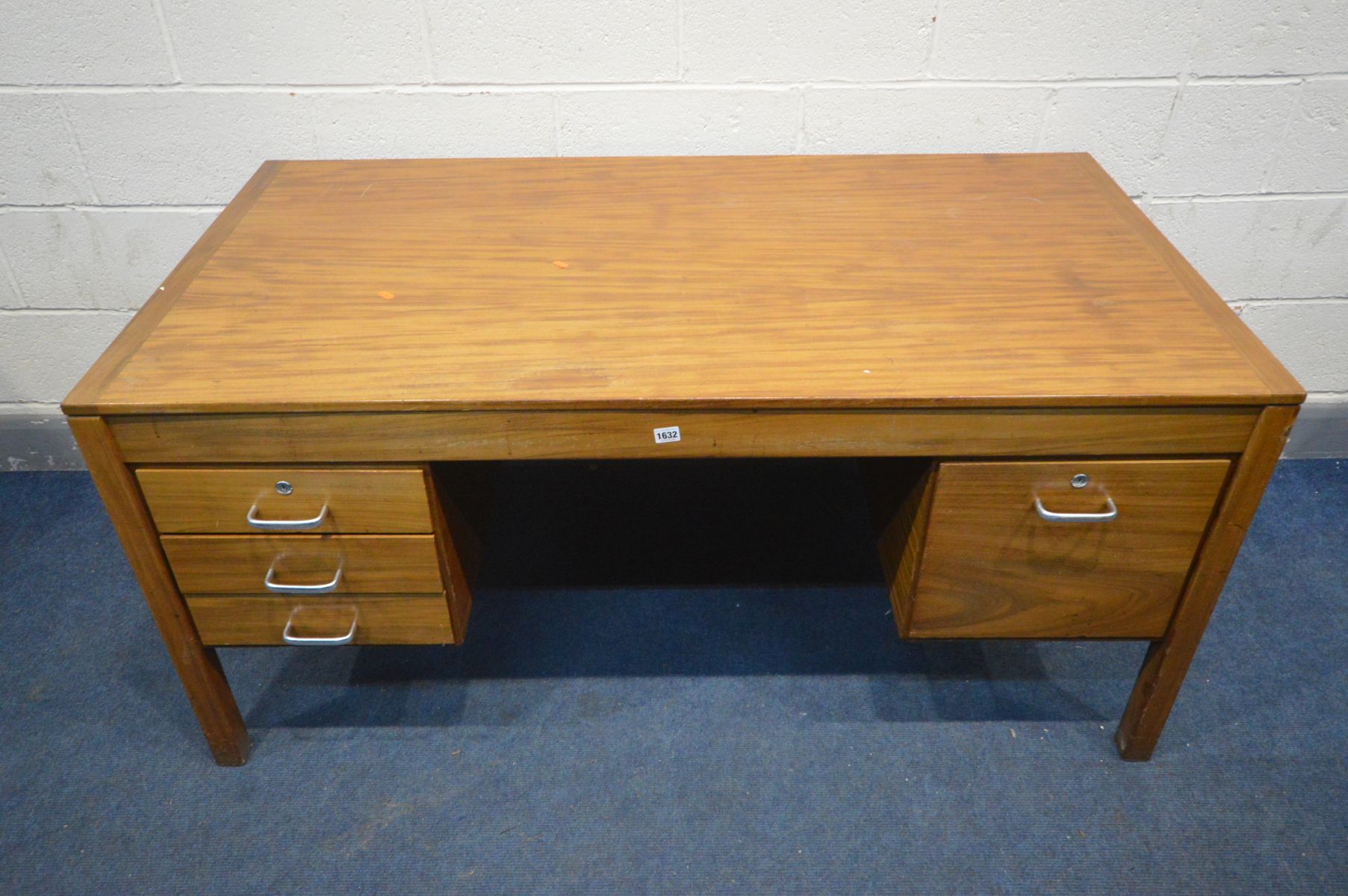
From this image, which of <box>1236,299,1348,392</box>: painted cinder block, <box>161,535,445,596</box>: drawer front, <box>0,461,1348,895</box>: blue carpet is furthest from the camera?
<box>1236,299,1348,392</box>: painted cinder block

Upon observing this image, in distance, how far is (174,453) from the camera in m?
0.99

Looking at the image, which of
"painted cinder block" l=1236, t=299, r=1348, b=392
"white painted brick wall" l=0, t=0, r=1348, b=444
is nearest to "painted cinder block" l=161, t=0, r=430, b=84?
"white painted brick wall" l=0, t=0, r=1348, b=444

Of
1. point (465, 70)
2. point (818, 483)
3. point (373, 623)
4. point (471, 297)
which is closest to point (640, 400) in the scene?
point (471, 297)

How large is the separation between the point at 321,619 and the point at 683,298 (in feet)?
1.95

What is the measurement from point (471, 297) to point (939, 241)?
1.96 ft

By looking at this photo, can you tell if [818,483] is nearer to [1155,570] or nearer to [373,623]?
[1155,570]

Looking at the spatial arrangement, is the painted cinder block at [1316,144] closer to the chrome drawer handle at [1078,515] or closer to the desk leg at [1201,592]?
the desk leg at [1201,592]

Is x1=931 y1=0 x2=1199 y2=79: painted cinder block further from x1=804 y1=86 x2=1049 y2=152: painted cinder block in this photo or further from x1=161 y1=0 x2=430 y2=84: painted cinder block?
x1=161 y1=0 x2=430 y2=84: painted cinder block

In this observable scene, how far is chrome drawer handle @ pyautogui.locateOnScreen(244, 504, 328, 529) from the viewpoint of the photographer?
1.04 meters

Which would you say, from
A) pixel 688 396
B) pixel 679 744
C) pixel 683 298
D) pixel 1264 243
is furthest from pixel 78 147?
pixel 1264 243

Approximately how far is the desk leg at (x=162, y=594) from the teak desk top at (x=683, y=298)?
58mm

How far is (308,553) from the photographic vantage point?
108 centimetres

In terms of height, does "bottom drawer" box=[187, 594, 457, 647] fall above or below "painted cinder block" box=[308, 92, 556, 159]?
below

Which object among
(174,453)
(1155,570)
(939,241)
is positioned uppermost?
(939,241)
